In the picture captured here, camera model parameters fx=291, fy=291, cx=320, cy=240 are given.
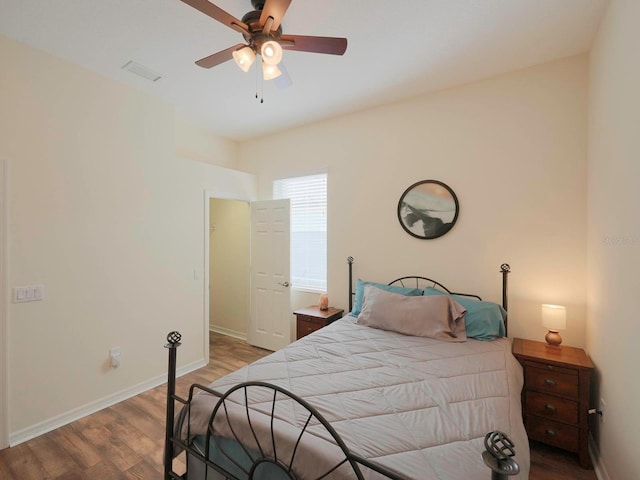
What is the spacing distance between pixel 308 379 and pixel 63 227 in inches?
94.6

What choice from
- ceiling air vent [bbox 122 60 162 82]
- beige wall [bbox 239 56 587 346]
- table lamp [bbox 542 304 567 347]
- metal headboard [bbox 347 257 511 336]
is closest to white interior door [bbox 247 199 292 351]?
→ beige wall [bbox 239 56 587 346]

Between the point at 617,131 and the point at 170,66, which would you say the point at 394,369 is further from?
the point at 170,66

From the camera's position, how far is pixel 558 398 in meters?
2.08

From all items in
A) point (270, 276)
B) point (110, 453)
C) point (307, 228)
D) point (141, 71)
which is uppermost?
point (141, 71)

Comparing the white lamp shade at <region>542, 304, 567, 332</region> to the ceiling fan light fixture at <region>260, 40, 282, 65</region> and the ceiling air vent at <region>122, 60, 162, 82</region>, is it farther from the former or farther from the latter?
the ceiling air vent at <region>122, 60, 162, 82</region>

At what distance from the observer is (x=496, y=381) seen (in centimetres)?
173

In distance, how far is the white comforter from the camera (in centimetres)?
116

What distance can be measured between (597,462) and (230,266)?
4.43 metres

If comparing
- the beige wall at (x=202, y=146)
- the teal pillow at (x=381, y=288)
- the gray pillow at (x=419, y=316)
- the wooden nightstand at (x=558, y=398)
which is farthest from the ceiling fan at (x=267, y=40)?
the wooden nightstand at (x=558, y=398)

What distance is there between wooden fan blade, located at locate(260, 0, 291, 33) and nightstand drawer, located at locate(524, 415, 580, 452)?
122 inches

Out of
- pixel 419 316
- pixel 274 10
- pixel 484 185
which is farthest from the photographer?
pixel 484 185

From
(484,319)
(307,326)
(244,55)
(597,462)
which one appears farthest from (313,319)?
(244,55)

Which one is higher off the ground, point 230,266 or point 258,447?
point 230,266

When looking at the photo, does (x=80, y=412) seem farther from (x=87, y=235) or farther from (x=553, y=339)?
(x=553, y=339)
